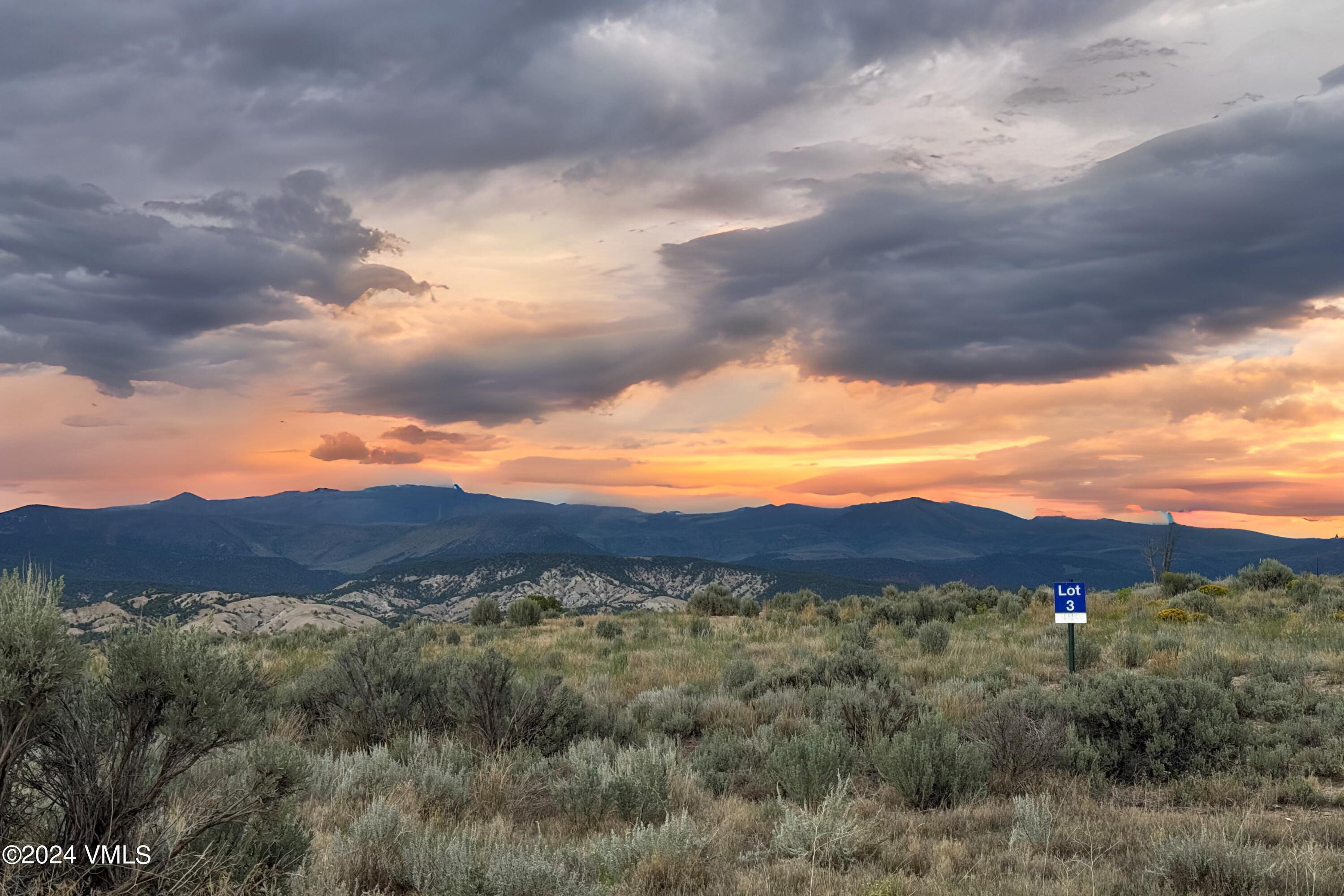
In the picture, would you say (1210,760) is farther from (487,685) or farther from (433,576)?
(433,576)

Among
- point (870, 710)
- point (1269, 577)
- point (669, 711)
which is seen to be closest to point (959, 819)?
point (870, 710)

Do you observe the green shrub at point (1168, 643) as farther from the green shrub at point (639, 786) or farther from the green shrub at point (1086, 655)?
the green shrub at point (639, 786)

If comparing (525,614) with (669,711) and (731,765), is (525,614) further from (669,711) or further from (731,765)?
(731,765)

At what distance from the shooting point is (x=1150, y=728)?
28.9 ft

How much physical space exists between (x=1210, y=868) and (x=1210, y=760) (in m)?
4.17

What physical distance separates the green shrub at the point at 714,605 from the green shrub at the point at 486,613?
682 centimetres

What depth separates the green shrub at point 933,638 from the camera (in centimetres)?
1619

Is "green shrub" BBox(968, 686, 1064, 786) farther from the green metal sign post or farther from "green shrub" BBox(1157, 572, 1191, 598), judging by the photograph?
"green shrub" BBox(1157, 572, 1191, 598)

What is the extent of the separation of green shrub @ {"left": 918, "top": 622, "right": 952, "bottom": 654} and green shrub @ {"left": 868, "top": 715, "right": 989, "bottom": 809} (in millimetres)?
8205

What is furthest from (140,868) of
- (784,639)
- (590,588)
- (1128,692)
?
(590,588)

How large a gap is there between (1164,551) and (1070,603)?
33.1 metres

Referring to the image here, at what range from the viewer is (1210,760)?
28.4 feet

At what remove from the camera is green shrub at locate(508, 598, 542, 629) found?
27391 mm

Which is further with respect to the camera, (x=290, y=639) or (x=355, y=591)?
(x=355, y=591)
